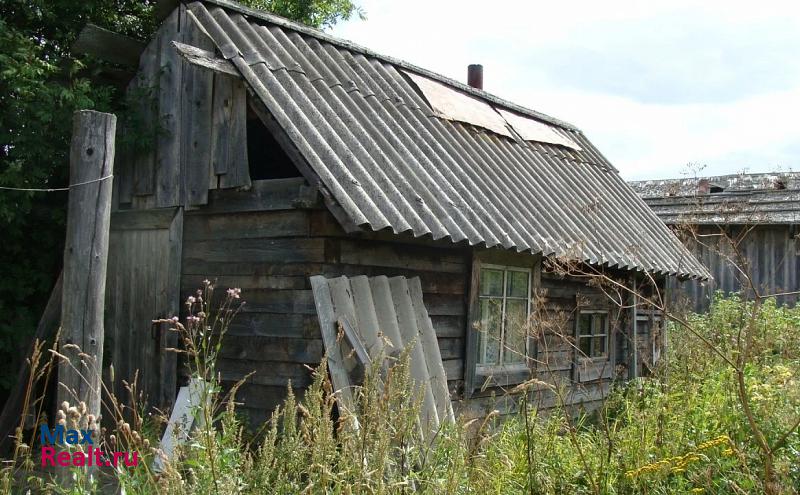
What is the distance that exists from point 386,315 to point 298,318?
2.48 feet

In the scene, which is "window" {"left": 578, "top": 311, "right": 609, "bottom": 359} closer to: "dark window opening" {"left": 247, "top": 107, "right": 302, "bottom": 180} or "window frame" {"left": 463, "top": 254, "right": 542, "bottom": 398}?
"window frame" {"left": 463, "top": 254, "right": 542, "bottom": 398}

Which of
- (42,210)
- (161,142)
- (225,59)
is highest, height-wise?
(225,59)

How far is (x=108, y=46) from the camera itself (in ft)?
27.1

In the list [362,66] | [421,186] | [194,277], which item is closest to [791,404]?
[421,186]

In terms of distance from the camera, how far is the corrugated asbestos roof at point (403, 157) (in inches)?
267

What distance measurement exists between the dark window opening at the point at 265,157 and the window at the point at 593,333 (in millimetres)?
4272

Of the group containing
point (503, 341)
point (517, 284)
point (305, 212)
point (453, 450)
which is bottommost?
point (453, 450)

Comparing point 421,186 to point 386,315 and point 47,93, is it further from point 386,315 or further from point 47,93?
point 47,93

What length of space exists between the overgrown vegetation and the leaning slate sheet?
380 mm

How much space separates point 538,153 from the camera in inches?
455

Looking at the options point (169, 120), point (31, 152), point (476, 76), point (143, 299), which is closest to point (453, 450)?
point (143, 299)

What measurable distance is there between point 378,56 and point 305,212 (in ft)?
13.0

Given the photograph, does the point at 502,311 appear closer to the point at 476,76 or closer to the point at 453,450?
the point at 453,450

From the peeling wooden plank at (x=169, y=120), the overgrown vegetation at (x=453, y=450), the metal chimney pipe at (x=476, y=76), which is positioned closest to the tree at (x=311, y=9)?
the metal chimney pipe at (x=476, y=76)
